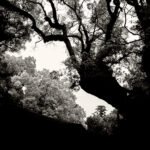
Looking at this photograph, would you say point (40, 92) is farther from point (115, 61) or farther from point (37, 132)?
point (37, 132)

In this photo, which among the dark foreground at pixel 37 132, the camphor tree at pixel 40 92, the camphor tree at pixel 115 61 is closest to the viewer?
the dark foreground at pixel 37 132

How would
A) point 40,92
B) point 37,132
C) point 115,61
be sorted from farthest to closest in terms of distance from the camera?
point 40,92 → point 115,61 → point 37,132

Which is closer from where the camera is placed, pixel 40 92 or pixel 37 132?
pixel 37 132

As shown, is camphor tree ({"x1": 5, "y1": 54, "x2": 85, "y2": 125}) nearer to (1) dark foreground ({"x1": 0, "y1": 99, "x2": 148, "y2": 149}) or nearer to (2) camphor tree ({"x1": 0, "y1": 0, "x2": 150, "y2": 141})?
(2) camphor tree ({"x1": 0, "y1": 0, "x2": 150, "y2": 141})

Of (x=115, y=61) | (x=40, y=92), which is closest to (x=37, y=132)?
(x=115, y=61)

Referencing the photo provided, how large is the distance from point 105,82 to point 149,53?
10.1 feet

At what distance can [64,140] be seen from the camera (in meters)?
7.21

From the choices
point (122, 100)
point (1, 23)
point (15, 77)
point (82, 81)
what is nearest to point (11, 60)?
point (15, 77)

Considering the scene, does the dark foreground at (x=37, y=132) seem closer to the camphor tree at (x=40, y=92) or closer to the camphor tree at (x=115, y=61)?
the camphor tree at (x=115, y=61)

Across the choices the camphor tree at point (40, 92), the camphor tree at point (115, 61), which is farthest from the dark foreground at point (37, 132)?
the camphor tree at point (40, 92)

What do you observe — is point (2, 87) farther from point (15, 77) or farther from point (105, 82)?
point (105, 82)

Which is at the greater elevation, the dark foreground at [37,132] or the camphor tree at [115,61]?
the camphor tree at [115,61]

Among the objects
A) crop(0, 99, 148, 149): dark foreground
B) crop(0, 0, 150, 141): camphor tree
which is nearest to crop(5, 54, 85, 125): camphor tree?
crop(0, 0, 150, 141): camphor tree

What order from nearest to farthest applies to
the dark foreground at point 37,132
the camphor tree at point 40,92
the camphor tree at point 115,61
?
the dark foreground at point 37,132 → the camphor tree at point 115,61 → the camphor tree at point 40,92
